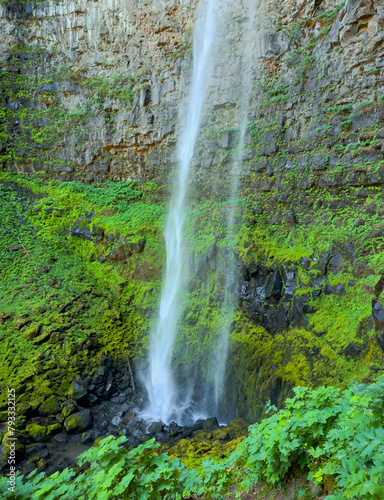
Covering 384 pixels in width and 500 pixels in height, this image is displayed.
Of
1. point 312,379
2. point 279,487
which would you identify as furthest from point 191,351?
point 279,487

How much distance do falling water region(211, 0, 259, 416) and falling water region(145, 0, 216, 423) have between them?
159 centimetres

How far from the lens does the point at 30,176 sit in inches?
578

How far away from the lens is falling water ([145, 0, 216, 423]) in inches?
361

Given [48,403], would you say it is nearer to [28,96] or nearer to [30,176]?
[30,176]

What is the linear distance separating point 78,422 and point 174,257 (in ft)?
20.4

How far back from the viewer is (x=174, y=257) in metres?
11.7

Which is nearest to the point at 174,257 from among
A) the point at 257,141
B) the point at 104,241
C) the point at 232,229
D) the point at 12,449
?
the point at 232,229

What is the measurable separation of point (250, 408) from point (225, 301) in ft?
10.3

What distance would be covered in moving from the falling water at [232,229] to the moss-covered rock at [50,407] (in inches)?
171

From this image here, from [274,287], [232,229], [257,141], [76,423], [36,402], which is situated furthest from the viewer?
[257,141]

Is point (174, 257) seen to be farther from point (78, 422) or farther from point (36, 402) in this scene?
point (36, 402)

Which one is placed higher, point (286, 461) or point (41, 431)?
point (286, 461)

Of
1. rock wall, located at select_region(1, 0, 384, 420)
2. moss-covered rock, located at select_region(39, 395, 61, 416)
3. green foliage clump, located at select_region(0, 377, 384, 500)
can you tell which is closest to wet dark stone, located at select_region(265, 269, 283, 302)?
rock wall, located at select_region(1, 0, 384, 420)

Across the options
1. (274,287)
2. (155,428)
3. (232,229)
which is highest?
(232,229)
